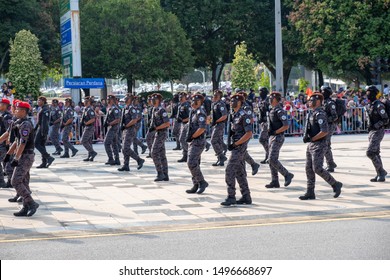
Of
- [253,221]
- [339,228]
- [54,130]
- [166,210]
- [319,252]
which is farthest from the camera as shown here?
[54,130]

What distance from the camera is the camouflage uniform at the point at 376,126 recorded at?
47.2 feet

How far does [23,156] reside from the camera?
11.7 meters

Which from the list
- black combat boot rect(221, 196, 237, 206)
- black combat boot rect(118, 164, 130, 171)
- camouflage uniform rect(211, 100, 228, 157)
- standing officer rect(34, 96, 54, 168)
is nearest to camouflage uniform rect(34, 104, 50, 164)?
standing officer rect(34, 96, 54, 168)

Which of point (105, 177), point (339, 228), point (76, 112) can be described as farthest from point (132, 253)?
point (76, 112)

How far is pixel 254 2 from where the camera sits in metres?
48.8

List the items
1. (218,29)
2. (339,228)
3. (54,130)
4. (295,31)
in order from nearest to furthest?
1. (339,228)
2. (54,130)
3. (295,31)
4. (218,29)

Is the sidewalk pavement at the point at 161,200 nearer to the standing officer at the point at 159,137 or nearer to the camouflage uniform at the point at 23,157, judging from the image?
the standing officer at the point at 159,137

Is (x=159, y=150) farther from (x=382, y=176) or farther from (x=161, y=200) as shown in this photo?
(x=382, y=176)

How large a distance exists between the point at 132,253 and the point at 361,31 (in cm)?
3456

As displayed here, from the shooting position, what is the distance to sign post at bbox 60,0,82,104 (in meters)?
28.0

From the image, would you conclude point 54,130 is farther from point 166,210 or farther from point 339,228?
point 339,228

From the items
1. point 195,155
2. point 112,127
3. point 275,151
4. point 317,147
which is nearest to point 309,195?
point 317,147

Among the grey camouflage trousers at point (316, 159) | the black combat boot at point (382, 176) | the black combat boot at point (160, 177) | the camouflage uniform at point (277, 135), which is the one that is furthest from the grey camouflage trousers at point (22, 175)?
the black combat boot at point (382, 176)

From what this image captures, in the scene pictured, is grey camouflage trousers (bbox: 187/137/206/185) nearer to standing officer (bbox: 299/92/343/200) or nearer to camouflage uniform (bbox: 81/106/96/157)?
standing officer (bbox: 299/92/343/200)
